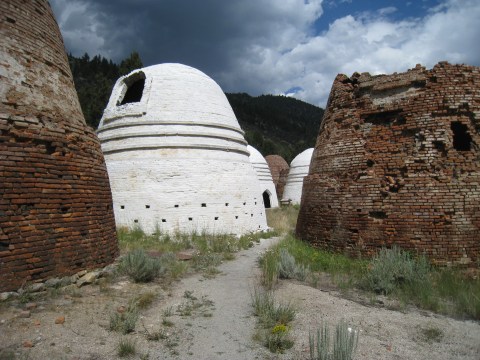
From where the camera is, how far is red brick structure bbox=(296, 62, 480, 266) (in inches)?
260

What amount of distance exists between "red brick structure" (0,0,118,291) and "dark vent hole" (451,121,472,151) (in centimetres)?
721

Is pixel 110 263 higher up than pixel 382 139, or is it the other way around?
pixel 382 139

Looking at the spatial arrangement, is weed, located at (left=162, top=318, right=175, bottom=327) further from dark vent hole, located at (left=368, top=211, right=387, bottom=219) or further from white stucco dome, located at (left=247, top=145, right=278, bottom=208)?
white stucco dome, located at (left=247, top=145, right=278, bottom=208)

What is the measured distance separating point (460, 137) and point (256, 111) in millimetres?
78039

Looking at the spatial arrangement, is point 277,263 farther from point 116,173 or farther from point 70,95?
point 116,173

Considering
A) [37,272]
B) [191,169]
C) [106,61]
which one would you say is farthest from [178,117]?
[106,61]

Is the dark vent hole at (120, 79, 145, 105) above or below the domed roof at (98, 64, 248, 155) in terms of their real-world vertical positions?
above

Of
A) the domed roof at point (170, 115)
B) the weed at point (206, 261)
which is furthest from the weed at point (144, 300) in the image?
the domed roof at point (170, 115)

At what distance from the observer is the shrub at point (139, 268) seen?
6.20 meters

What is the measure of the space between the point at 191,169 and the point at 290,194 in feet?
56.2

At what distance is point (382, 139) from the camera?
760 centimetres

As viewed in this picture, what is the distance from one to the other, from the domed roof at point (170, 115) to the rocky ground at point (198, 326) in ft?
22.1

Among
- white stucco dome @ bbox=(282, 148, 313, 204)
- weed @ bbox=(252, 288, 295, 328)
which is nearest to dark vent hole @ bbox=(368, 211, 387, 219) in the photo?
weed @ bbox=(252, 288, 295, 328)

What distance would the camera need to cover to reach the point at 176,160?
38.0 feet
